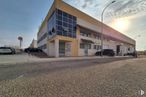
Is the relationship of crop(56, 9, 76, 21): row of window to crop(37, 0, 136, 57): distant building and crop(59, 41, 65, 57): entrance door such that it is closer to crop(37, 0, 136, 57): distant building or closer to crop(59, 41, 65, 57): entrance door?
crop(37, 0, 136, 57): distant building

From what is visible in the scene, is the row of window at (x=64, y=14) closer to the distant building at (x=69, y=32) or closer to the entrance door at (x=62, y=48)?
the distant building at (x=69, y=32)

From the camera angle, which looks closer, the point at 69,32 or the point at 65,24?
the point at 65,24

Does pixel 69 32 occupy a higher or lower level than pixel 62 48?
higher

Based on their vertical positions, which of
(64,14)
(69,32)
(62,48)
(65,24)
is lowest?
(62,48)

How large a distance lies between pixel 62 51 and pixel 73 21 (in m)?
7.33

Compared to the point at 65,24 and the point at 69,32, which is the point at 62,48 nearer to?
the point at 69,32

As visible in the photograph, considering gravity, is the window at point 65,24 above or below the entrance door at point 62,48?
above

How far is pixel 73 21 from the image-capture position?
86.8ft

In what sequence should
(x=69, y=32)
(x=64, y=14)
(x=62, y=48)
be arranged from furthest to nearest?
(x=62, y=48) < (x=69, y=32) < (x=64, y=14)

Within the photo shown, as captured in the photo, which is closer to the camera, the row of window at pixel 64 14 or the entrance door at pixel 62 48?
the row of window at pixel 64 14

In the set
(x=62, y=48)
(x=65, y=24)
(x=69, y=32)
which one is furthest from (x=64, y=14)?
(x=62, y=48)

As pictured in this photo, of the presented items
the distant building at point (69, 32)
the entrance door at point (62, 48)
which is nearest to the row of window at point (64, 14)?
the distant building at point (69, 32)

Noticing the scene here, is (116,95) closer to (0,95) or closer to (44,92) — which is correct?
(44,92)

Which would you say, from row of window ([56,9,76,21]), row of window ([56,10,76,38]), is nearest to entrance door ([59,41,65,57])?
row of window ([56,10,76,38])
